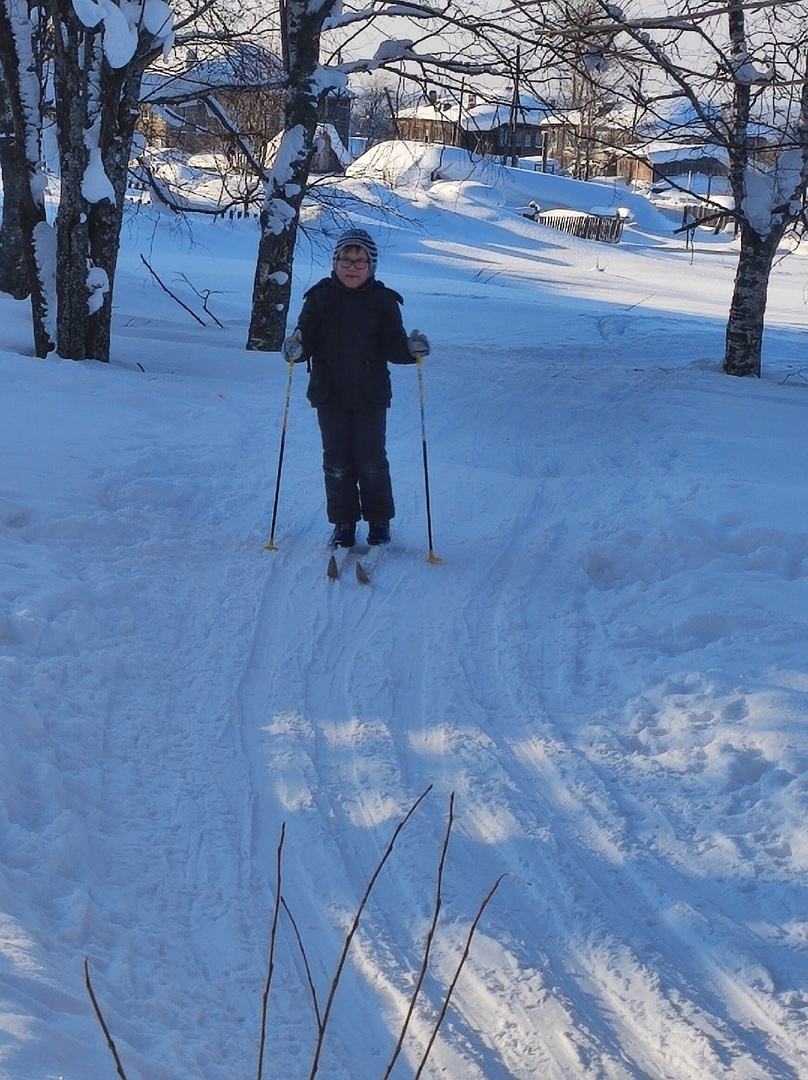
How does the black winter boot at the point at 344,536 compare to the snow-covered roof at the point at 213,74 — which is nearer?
the black winter boot at the point at 344,536

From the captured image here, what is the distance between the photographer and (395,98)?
42.2 ft

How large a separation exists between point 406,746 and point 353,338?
293 cm

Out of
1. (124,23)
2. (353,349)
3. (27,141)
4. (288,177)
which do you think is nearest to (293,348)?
(353,349)

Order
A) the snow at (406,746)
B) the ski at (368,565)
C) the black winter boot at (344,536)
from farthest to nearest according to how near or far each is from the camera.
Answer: the black winter boot at (344,536) < the ski at (368,565) < the snow at (406,746)

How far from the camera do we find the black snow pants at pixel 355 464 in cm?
698

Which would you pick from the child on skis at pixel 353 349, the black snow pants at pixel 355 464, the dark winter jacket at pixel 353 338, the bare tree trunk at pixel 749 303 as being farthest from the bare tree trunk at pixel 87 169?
the bare tree trunk at pixel 749 303

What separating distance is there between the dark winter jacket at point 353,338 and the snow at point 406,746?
3.57 ft

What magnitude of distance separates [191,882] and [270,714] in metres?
1.33

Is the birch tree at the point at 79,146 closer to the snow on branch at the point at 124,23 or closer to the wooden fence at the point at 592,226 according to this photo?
the snow on branch at the point at 124,23

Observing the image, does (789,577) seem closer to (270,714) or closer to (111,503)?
(270,714)

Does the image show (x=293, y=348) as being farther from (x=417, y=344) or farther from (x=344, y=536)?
(x=344, y=536)

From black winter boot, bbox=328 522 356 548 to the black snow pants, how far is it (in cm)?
3

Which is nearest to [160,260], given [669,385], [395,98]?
[395,98]

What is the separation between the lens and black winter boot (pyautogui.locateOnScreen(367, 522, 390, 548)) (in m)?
7.19
